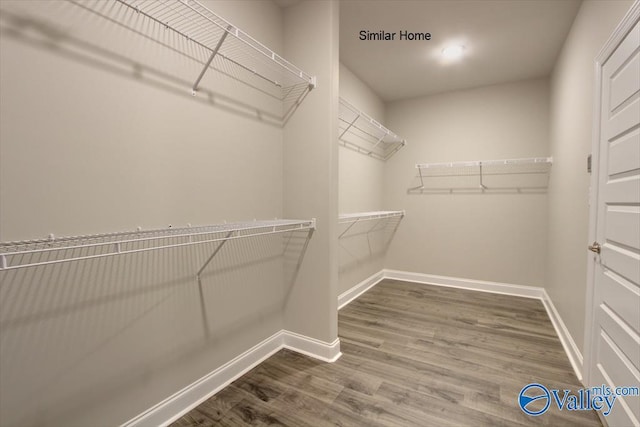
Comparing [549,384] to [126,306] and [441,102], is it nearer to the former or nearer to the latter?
[126,306]

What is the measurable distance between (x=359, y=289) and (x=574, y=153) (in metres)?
2.39

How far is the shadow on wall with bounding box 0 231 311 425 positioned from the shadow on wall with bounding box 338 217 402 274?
142 centimetres

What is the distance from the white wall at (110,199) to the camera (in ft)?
3.26

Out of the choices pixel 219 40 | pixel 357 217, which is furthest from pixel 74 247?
pixel 357 217

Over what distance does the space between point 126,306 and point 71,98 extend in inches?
34.5

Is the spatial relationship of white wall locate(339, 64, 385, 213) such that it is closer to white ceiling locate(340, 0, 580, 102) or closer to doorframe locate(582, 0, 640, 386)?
white ceiling locate(340, 0, 580, 102)

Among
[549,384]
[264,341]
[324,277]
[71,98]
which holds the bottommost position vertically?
[549,384]

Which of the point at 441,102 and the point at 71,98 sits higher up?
the point at 441,102

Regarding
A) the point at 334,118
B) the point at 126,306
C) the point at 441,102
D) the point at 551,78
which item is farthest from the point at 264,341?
the point at 551,78

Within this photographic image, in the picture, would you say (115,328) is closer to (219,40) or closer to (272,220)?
(272,220)

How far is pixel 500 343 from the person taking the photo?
2.32m

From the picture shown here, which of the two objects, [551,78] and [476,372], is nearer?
[476,372]

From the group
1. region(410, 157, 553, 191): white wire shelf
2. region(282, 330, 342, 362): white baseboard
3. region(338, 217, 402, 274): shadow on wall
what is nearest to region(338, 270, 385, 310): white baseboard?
region(338, 217, 402, 274): shadow on wall

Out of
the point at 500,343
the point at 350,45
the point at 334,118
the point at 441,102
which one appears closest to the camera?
the point at 334,118
